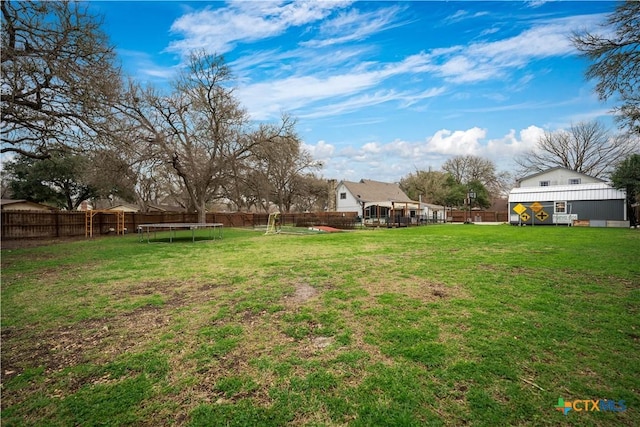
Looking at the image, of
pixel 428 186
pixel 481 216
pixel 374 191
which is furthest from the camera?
pixel 428 186

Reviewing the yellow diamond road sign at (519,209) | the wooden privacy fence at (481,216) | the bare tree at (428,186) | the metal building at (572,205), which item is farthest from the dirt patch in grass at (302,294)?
the bare tree at (428,186)

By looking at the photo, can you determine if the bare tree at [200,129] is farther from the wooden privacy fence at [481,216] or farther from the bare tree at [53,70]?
the wooden privacy fence at [481,216]

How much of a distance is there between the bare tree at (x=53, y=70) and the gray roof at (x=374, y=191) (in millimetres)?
30108

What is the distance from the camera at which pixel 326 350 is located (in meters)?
3.01

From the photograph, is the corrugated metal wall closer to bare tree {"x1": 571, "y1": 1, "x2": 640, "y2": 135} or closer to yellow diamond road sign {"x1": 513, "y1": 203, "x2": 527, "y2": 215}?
yellow diamond road sign {"x1": 513, "y1": 203, "x2": 527, "y2": 215}

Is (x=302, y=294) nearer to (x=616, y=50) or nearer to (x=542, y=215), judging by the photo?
(x=616, y=50)

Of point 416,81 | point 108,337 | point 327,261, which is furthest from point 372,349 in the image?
point 416,81

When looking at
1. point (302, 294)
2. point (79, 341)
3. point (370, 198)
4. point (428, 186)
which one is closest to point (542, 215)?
point (370, 198)

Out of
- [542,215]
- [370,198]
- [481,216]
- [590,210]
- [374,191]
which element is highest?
[374,191]

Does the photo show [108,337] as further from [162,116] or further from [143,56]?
[162,116]

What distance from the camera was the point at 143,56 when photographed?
10727 millimetres

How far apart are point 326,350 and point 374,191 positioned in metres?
39.5

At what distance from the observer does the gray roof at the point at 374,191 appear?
39.2 metres

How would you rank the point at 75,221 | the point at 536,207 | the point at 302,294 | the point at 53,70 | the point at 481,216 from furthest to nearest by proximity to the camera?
the point at 481,216 → the point at 536,207 → the point at 75,221 → the point at 53,70 → the point at 302,294
